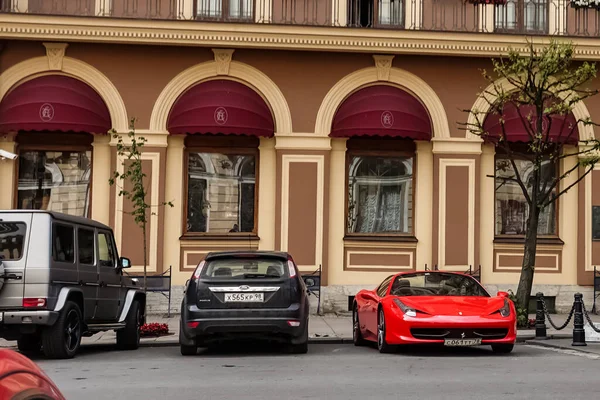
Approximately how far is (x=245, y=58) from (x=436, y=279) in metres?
9.37

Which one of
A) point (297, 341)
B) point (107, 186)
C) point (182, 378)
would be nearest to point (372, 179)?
point (107, 186)

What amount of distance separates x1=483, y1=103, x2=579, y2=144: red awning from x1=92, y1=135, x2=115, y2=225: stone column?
8400 mm

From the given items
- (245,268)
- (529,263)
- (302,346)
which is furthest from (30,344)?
(529,263)

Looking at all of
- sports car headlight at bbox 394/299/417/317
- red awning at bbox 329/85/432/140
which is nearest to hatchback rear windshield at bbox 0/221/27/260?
sports car headlight at bbox 394/299/417/317

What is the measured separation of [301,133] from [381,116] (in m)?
1.85

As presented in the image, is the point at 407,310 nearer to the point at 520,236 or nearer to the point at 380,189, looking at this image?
the point at 380,189

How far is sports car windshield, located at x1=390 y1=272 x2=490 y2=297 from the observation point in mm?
14836

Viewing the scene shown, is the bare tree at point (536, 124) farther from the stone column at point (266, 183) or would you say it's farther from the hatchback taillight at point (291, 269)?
the hatchback taillight at point (291, 269)

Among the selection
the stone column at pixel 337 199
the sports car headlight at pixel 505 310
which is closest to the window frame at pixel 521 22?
the stone column at pixel 337 199

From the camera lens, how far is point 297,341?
14047 millimetres

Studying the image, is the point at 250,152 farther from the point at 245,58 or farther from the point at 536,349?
the point at 536,349

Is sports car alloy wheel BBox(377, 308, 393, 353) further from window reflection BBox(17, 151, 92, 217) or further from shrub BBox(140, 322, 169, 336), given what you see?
window reflection BBox(17, 151, 92, 217)

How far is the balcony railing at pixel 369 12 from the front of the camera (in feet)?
73.9

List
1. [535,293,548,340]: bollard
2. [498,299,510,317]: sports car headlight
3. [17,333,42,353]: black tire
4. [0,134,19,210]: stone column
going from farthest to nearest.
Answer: [0,134,19,210]: stone column → [535,293,548,340]: bollard → [17,333,42,353]: black tire → [498,299,510,317]: sports car headlight
